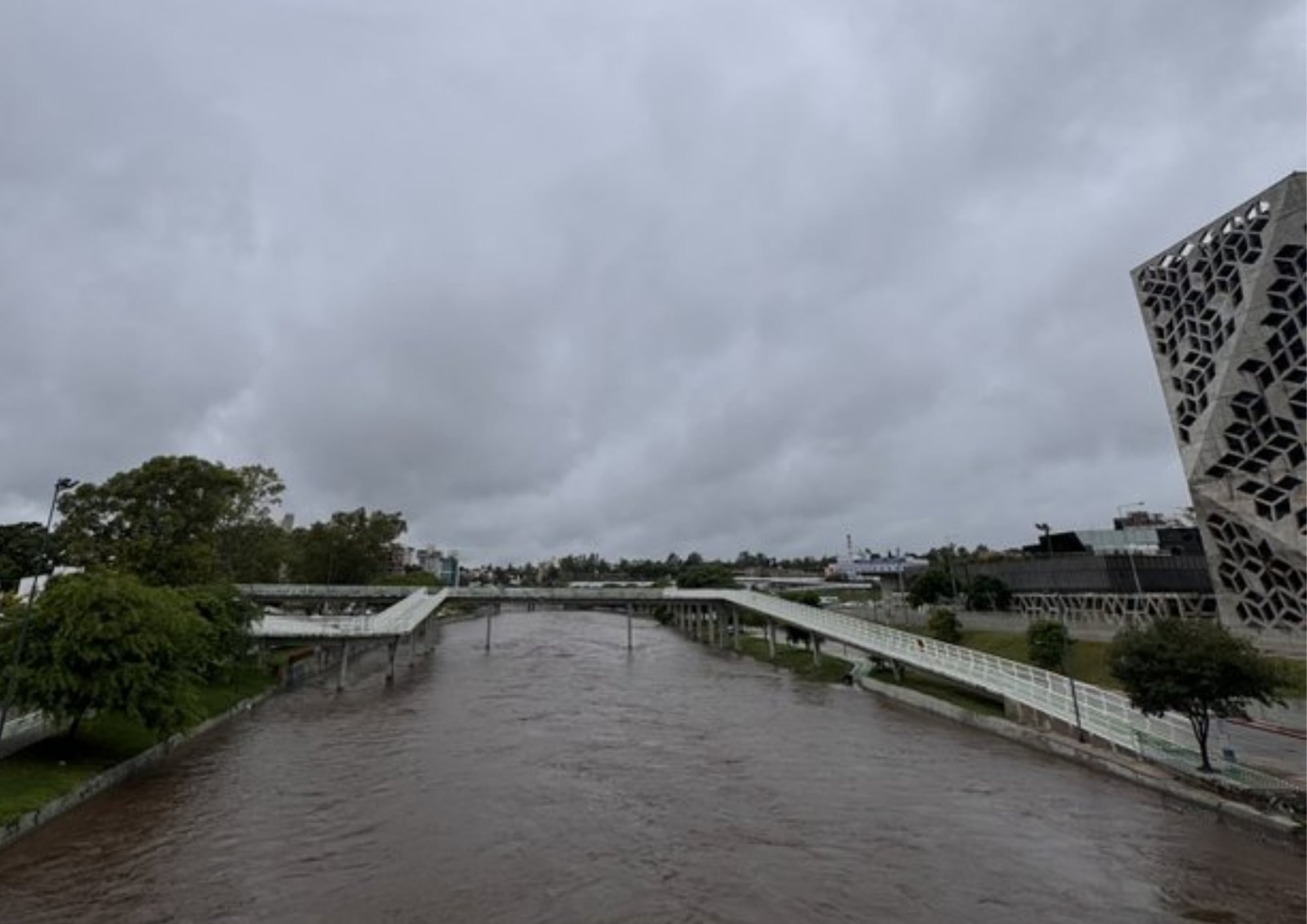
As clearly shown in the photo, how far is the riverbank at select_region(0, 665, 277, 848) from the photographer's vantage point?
714 inches

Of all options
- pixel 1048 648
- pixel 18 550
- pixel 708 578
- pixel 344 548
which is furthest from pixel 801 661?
pixel 18 550

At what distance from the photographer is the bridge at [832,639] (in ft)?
85.6

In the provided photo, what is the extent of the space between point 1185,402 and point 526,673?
4855 cm

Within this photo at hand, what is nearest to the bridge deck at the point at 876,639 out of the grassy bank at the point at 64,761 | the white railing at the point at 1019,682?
the white railing at the point at 1019,682

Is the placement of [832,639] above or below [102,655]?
below

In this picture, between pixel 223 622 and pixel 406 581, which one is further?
pixel 406 581

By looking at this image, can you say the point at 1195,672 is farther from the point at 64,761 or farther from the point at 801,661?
the point at 801,661

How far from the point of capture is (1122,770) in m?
22.7

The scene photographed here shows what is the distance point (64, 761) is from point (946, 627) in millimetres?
51567

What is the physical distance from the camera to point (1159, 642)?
21531 millimetres

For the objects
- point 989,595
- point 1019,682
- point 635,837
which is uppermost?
point 989,595

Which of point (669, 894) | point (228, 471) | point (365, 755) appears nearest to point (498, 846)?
point (669, 894)

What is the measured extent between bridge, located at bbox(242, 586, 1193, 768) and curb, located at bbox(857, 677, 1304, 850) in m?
1.09

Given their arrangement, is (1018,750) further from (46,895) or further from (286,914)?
(46,895)
